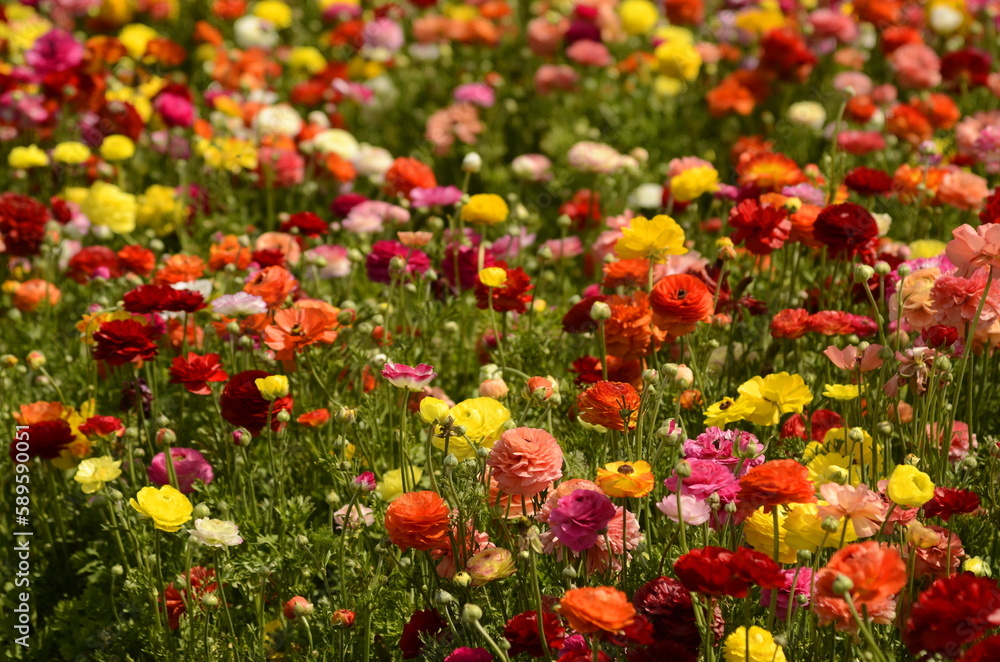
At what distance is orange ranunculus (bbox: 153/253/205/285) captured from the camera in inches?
112

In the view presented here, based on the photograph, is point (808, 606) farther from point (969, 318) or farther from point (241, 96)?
point (241, 96)

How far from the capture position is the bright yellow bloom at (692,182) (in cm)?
296

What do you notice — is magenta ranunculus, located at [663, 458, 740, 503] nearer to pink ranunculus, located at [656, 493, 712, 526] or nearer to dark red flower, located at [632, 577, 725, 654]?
pink ranunculus, located at [656, 493, 712, 526]

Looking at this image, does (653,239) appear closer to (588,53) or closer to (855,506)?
(855,506)

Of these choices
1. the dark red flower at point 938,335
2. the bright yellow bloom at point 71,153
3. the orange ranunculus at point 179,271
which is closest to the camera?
the dark red flower at point 938,335

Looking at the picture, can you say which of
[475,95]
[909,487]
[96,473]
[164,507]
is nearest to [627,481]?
[909,487]

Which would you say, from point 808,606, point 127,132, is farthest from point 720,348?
point 127,132

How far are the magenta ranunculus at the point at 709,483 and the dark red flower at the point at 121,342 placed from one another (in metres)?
1.20

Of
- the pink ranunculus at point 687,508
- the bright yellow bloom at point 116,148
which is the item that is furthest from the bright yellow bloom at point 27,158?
the pink ranunculus at point 687,508

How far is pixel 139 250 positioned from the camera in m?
3.21

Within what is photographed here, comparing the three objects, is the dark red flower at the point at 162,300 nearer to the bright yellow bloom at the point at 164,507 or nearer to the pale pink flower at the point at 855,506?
the bright yellow bloom at the point at 164,507

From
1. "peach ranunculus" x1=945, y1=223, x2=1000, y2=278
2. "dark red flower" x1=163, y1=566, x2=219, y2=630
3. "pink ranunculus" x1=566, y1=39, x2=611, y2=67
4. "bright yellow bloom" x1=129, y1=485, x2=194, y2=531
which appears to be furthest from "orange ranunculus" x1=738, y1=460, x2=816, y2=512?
"pink ranunculus" x1=566, y1=39, x2=611, y2=67

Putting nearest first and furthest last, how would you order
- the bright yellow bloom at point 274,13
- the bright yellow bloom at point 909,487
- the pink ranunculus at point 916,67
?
the bright yellow bloom at point 909,487 < the pink ranunculus at point 916,67 < the bright yellow bloom at point 274,13

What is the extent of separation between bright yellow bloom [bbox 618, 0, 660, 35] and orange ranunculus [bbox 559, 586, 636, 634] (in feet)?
13.6
